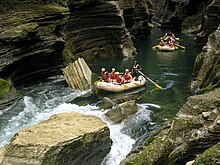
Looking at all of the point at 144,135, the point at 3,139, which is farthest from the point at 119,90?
the point at 3,139

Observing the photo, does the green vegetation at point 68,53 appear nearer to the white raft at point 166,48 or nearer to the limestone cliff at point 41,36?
the limestone cliff at point 41,36

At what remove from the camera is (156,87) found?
15000 millimetres

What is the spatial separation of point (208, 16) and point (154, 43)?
7456mm

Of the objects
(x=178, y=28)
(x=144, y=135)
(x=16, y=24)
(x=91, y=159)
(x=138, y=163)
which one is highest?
(x=16, y=24)

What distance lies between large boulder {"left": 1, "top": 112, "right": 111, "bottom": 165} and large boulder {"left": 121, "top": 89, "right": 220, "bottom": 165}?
3.52 feet

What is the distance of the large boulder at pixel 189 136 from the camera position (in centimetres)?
513

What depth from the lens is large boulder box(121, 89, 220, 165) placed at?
5.13 m

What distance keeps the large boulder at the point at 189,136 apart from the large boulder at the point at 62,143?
1074 millimetres

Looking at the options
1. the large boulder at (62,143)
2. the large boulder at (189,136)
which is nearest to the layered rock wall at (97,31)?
the large boulder at (62,143)

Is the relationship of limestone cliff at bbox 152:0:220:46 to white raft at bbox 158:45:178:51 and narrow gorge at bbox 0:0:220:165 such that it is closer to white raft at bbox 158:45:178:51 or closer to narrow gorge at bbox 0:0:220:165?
narrow gorge at bbox 0:0:220:165

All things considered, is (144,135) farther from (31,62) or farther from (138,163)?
(31,62)

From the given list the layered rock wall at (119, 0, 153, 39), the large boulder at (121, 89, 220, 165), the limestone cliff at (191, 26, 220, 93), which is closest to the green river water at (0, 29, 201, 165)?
the limestone cliff at (191, 26, 220, 93)

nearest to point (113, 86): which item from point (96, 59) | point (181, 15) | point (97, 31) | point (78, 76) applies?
point (78, 76)

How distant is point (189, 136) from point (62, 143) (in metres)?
2.43
